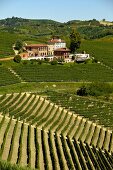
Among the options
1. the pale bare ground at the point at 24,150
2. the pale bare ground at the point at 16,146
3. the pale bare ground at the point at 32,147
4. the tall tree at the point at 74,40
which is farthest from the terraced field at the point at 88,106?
the tall tree at the point at 74,40

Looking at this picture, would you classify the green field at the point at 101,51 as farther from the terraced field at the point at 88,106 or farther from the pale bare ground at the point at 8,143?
the pale bare ground at the point at 8,143

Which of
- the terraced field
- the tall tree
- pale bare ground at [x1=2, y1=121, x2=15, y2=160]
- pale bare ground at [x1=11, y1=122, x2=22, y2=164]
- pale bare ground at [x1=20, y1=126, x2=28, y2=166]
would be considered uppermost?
the tall tree

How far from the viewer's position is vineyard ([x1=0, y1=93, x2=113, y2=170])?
3997 centimetres

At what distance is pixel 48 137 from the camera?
4672cm

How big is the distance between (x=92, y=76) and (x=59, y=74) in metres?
7.32

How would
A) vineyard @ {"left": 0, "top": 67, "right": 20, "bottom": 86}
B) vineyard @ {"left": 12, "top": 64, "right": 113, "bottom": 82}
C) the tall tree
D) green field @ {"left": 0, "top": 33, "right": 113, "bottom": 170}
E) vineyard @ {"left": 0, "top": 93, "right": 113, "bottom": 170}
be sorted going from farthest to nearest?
the tall tree, vineyard @ {"left": 12, "top": 64, "right": 113, "bottom": 82}, vineyard @ {"left": 0, "top": 67, "right": 20, "bottom": 86}, green field @ {"left": 0, "top": 33, "right": 113, "bottom": 170}, vineyard @ {"left": 0, "top": 93, "right": 113, "bottom": 170}

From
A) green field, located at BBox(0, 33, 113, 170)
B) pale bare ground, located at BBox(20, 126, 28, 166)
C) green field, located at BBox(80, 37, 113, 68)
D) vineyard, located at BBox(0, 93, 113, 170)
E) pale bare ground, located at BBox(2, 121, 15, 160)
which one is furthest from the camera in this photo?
green field, located at BBox(80, 37, 113, 68)

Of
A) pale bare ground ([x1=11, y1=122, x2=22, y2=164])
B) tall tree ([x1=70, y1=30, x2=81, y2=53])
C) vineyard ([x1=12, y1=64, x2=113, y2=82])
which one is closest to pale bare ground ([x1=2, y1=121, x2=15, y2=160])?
pale bare ground ([x1=11, y1=122, x2=22, y2=164])

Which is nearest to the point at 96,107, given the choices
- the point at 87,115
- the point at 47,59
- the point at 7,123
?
the point at 87,115

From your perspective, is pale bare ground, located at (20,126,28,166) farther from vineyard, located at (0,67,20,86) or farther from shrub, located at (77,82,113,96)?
shrub, located at (77,82,113,96)

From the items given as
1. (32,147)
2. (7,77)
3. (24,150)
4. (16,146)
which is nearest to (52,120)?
(32,147)

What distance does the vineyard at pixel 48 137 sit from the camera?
3997cm

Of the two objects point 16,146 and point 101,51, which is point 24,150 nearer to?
point 16,146

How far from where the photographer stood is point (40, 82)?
2985 inches
